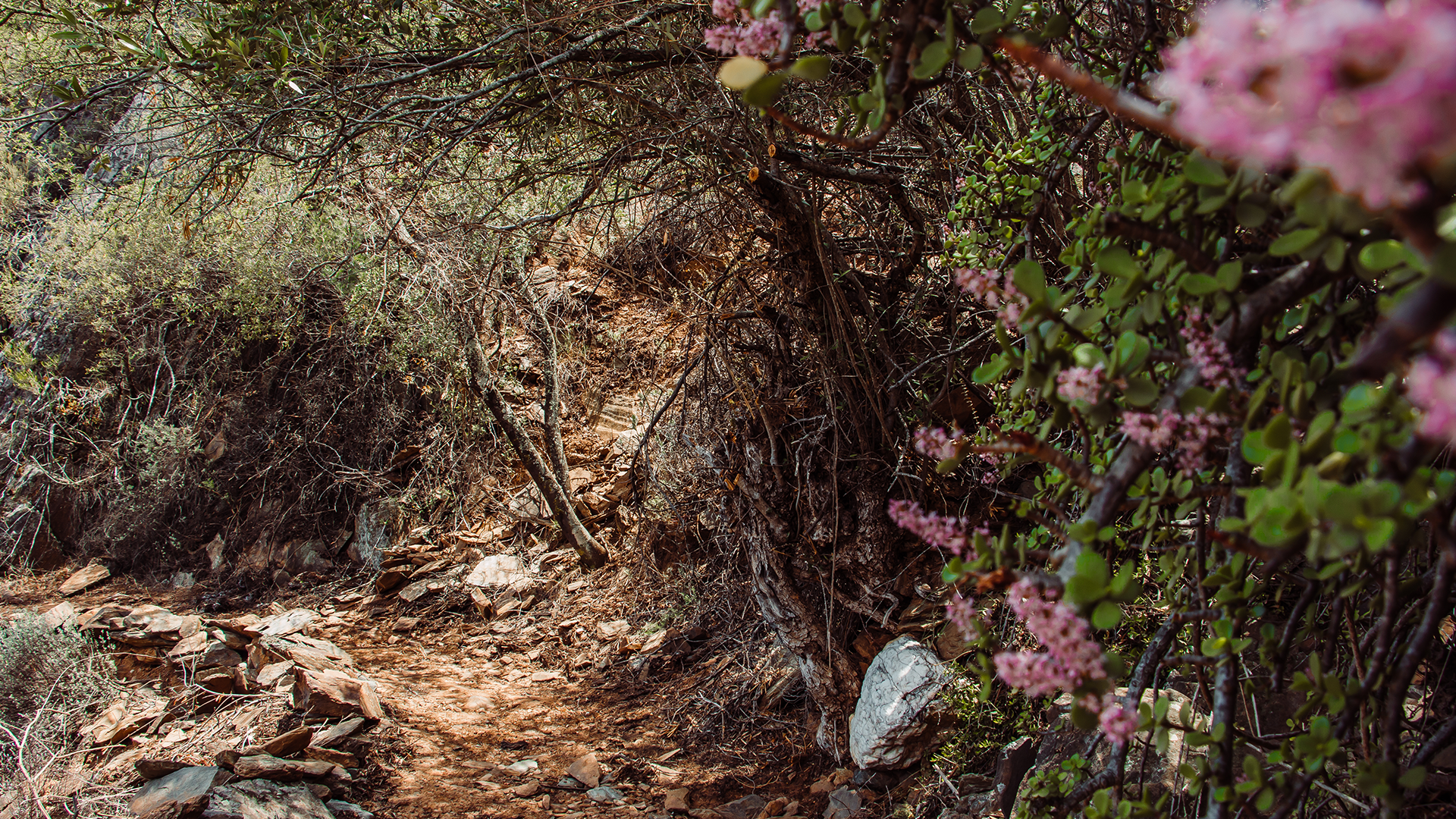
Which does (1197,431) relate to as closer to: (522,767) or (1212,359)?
(1212,359)

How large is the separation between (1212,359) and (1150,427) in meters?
0.09

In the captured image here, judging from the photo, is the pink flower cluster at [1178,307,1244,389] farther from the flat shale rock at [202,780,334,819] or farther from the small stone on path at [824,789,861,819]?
the flat shale rock at [202,780,334,819]

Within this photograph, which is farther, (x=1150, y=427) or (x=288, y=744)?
(x=288, y=744)

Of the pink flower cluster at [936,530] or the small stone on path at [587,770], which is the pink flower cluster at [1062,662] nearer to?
the pink flower cluster at [936,530]

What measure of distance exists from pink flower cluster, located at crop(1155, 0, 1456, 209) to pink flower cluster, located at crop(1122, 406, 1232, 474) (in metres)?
0.42

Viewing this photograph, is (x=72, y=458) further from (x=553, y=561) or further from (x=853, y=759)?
(x=853, y=759)

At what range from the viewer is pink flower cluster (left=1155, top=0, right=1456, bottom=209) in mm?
305

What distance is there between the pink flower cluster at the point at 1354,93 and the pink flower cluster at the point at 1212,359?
17.3 inches

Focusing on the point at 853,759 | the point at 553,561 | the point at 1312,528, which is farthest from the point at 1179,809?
the point at 553,561

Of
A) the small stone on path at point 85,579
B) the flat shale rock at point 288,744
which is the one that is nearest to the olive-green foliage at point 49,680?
the flat shale rock at point 288,744

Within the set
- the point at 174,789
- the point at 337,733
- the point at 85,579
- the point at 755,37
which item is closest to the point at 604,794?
the point at 337,733

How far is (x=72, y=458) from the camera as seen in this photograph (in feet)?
22.8

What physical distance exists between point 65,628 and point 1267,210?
5.68 meters

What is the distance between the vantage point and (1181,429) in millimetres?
850
